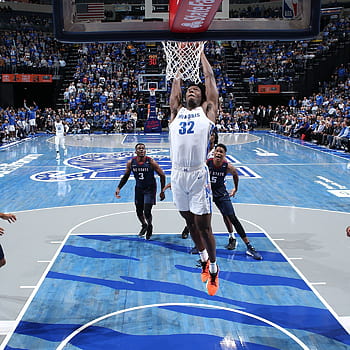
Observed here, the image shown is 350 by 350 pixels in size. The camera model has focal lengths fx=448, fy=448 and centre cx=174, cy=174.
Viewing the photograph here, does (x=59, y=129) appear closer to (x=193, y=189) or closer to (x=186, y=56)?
(x=186, y=56)

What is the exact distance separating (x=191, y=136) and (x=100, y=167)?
1099 centimetres

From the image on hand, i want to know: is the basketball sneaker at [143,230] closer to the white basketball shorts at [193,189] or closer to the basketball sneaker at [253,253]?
the basketball sneaker at [253,253]

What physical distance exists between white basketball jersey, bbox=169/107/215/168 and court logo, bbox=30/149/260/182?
8.72 m

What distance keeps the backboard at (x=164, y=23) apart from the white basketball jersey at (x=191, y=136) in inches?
73.7

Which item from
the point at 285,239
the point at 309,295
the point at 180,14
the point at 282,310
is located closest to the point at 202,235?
the point at 282,310

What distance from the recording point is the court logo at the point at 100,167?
43.7 feet

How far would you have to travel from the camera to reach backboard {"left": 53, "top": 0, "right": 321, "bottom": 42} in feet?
19.6

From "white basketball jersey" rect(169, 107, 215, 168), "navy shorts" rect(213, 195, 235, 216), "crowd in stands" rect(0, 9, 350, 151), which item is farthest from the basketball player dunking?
"crowd in stands" rect(0, 9, 350, 151)

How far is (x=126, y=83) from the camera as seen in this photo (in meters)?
31.2

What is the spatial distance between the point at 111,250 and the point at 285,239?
9.45ft

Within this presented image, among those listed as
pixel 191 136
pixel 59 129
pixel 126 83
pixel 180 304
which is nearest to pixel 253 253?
pixel 180 304

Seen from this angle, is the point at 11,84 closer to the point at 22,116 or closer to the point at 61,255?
the point at 22,116

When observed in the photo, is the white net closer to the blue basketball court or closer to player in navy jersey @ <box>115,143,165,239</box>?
player in navy jersey @ <box>115,143,165,239</box>

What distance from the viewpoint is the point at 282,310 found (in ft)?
16.5
